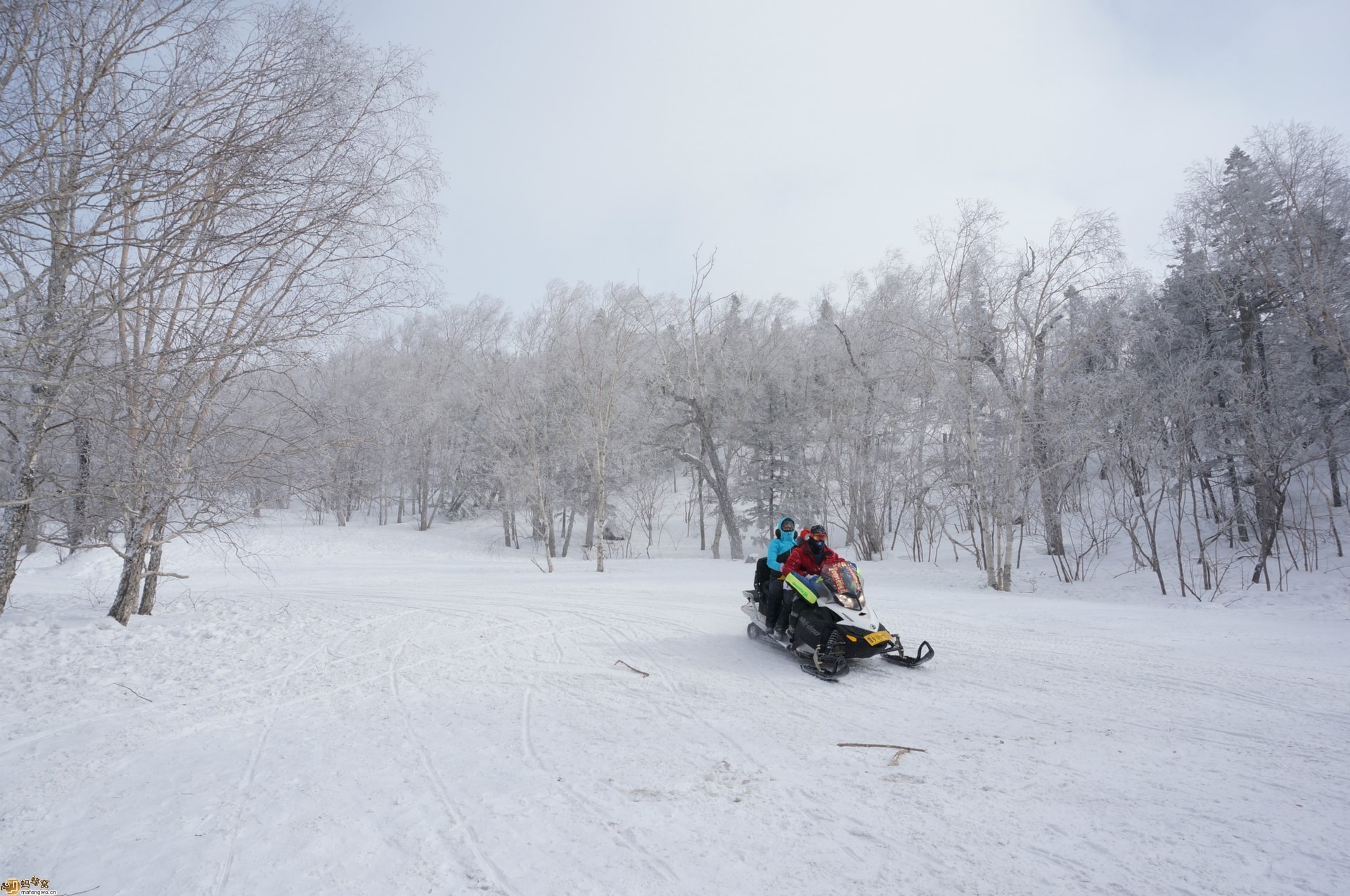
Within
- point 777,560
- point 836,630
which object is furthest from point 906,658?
point 777,560

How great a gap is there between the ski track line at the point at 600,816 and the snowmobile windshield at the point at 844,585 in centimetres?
335

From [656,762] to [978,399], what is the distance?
15.2 metres

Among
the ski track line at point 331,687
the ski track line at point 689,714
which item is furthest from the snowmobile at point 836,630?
the ski track line at point 331,687

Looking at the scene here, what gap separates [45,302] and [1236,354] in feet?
96.7

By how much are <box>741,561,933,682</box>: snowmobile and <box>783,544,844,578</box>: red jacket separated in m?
0.08

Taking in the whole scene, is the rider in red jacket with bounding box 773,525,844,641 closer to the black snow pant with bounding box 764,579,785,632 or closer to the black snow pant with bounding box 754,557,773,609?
the black snow pant with bounding box 764,579,785,632

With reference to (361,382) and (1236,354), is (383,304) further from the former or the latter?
(1236,354)

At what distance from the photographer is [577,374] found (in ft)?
67.5

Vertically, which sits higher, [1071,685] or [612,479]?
[612,479]

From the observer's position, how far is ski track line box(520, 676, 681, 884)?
2.99 m

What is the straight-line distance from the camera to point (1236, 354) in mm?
21922

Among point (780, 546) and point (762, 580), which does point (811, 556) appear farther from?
point (762, 580)

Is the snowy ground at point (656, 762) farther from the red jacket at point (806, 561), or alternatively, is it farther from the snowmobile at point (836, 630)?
the red jacket at point (806, 561)

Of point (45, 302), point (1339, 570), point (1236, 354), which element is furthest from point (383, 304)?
point (1236, 354)
